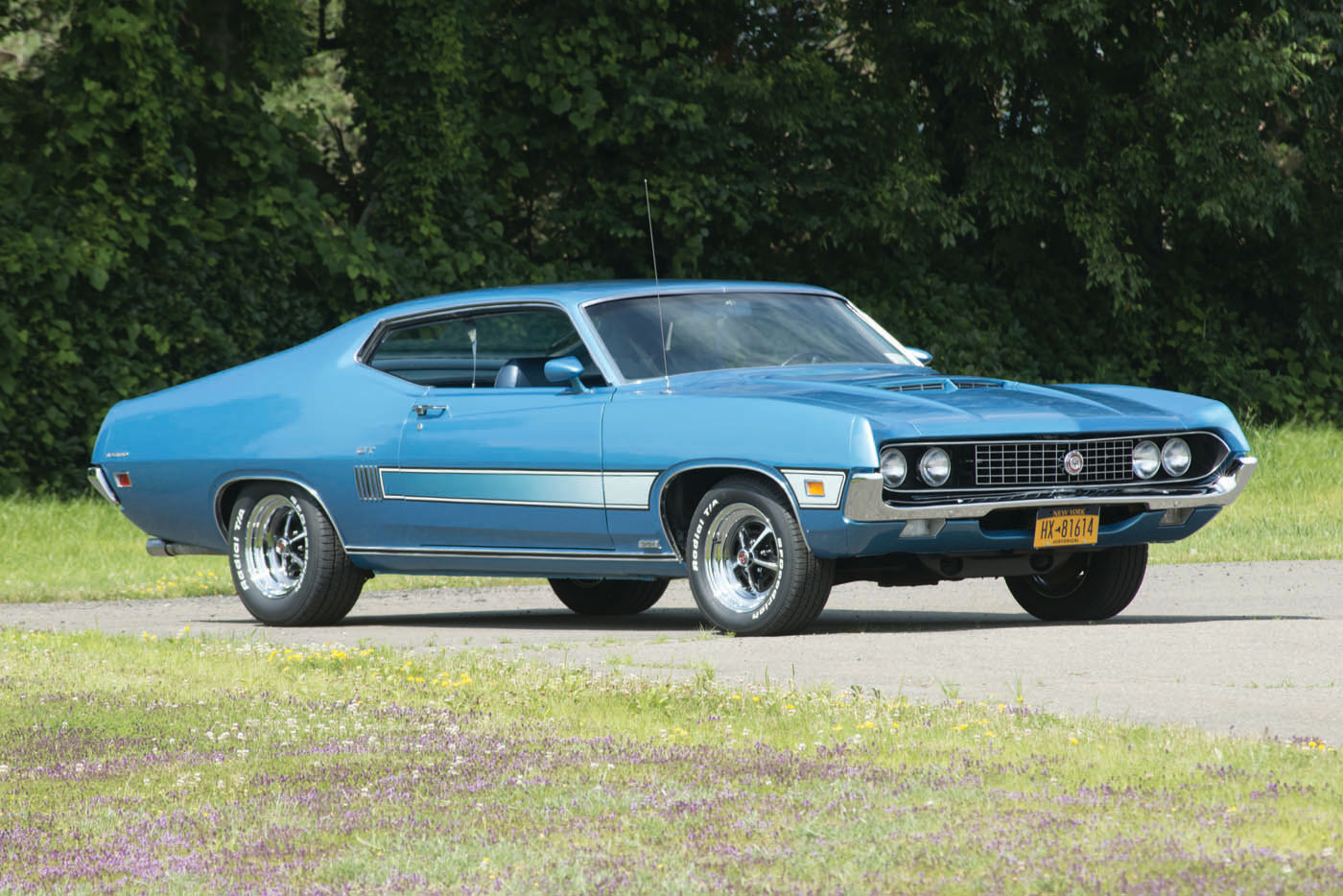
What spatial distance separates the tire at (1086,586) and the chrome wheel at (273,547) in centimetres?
366

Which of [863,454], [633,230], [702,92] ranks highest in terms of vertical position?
[702,92]

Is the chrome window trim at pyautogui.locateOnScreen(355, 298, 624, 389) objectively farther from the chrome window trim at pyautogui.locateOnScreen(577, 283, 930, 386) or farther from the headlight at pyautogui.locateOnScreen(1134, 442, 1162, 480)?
the headlight at pyautogui.locateOnScreen(1134, 442, 1162, 480)

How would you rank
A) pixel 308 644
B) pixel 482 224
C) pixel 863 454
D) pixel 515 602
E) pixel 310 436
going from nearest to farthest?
pixel 863 454, pixel 308 644, pixel 310 436, pixel 515 602, pixel 482 224

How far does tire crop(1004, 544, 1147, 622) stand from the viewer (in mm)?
9984

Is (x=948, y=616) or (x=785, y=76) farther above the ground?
(x=785, y=76)

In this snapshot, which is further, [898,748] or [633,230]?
[633,230]

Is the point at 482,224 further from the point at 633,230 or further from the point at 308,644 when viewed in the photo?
the point at 308,644

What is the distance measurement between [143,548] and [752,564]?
25.9 feet

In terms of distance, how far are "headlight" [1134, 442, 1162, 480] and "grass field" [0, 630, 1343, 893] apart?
281cm

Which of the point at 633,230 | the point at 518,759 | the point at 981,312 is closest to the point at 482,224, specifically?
the point at 633,230

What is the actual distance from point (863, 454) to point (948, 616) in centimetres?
239

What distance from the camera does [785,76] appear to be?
890 inches

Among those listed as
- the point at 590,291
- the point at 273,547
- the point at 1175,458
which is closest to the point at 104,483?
the point at 273,547

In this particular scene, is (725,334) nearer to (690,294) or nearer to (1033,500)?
(690,294)
